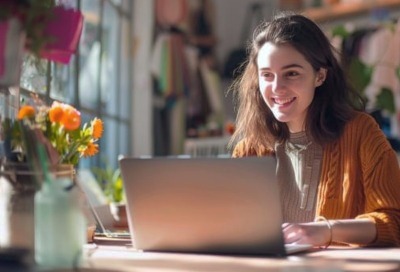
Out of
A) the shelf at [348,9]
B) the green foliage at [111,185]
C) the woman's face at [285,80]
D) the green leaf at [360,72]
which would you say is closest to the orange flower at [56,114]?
the woman's face at [285,80]

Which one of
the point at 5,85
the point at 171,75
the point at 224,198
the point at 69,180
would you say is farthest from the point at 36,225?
the point at 171,75

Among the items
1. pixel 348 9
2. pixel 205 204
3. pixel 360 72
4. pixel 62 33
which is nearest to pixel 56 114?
pixel 62 33

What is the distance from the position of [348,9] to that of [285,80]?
4.40 meters

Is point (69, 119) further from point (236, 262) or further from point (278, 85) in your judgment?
point (278, 85)

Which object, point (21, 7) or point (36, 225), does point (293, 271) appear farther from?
point (21, 7)

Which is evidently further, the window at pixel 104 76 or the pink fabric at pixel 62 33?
the window at pixel 104 76

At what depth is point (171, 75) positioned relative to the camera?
5375 millimetres

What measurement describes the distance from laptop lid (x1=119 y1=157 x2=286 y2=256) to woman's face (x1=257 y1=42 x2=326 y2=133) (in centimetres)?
63

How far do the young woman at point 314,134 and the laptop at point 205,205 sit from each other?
0.54m

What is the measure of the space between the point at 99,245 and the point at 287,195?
0.64 metres

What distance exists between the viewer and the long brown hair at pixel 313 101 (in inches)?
82.6

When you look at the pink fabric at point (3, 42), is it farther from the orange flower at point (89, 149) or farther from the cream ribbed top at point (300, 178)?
the cream ribbed top at point (300, 178)

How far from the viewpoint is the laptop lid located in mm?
1459

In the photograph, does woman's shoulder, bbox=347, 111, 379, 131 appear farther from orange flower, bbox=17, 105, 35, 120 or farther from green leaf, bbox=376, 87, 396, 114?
green leaf, bbox=376, 87, 396, 114
